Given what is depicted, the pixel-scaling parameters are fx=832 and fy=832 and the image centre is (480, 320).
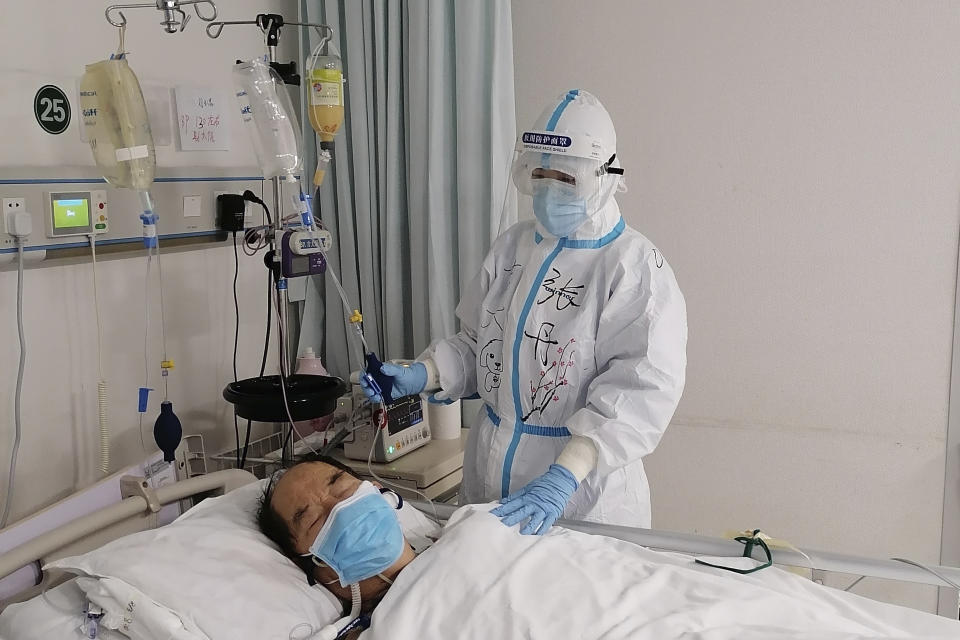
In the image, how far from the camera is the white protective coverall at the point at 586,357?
64.5 inches

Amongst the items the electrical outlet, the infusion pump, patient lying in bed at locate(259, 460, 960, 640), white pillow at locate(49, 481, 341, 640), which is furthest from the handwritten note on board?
patient lying in bed at locate(259, 460, 960, 640)

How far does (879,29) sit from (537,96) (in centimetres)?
96

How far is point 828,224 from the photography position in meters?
2.27

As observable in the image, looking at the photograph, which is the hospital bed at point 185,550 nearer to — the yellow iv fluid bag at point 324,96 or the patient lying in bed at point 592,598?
the patient lying in bed at point 592,598

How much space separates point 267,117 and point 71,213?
1.64 feet

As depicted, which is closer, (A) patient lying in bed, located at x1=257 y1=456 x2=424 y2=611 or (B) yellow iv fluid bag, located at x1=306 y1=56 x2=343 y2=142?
(A) patient lying in bed, located at x1=257 y1=456 x2=424 y2=611

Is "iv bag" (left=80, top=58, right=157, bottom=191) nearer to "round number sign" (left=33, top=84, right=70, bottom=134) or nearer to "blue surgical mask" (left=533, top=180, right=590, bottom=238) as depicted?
"round number sign" (left=33, top=84, right=70, bottom=134)

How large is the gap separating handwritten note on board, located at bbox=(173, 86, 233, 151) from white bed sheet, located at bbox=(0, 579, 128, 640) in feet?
4.25

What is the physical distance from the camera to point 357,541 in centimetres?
147

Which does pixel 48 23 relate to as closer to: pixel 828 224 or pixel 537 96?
pixel 537 96

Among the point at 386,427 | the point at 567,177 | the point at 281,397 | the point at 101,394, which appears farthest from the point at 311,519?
the point at 567,177

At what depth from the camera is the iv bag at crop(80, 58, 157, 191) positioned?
186cm

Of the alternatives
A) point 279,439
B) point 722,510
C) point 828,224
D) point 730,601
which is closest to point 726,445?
point 722,510

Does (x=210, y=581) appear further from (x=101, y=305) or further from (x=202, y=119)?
(x=202, y=119)
